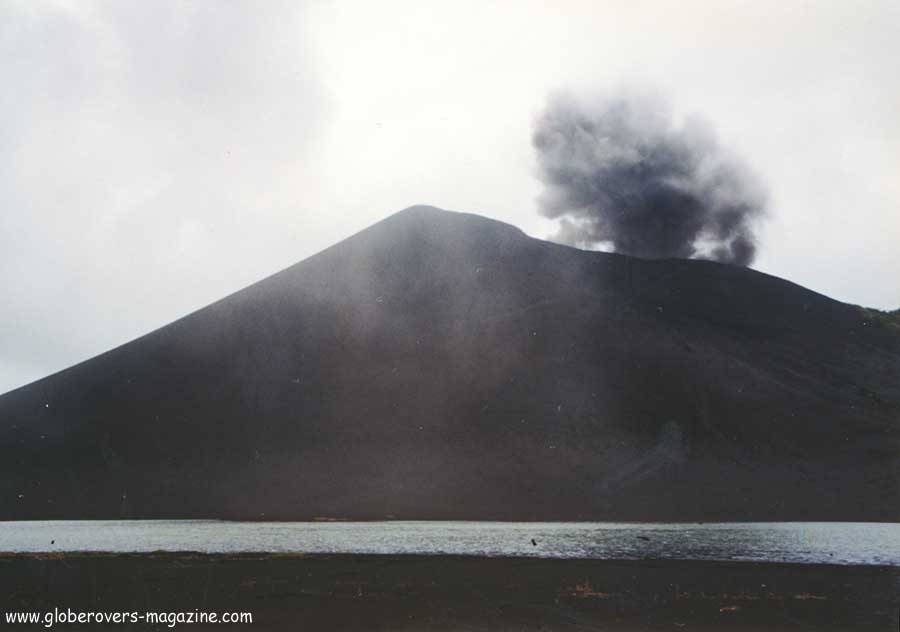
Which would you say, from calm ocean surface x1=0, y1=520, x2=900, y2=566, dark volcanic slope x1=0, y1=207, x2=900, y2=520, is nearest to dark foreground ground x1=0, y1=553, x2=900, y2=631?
calm ocean surface x1=0, y1=520, x2=900, y2=566

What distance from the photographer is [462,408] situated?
4028 inches

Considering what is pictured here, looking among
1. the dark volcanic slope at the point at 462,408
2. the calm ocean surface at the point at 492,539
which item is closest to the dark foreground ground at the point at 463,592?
the calm ocean surface at the point at 492,539

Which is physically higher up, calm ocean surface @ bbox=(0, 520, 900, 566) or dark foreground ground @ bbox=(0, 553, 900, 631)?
calm ocean surface @ bbox=(0, 520, 900, 566)

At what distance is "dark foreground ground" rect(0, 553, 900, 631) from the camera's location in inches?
960

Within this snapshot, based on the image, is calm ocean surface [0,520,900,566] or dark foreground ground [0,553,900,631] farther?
calm ocean surface [0,520,900,566]

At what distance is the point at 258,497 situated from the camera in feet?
302

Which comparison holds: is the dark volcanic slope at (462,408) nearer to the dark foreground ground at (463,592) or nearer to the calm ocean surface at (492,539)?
the calm ocean surface at (492,539)

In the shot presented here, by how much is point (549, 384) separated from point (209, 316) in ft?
126

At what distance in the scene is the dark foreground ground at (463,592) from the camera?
2438cm

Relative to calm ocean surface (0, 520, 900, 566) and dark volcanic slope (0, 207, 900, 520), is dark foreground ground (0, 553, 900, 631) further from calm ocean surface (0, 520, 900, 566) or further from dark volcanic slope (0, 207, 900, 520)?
dark volcanic slope (0, 207, 900, 520)

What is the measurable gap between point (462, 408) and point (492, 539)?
45.1m

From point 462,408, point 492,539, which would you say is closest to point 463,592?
point 492,539

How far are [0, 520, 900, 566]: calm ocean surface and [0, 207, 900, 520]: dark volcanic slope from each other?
11.2 m

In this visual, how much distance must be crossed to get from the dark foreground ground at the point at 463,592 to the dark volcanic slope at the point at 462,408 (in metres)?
51.3
